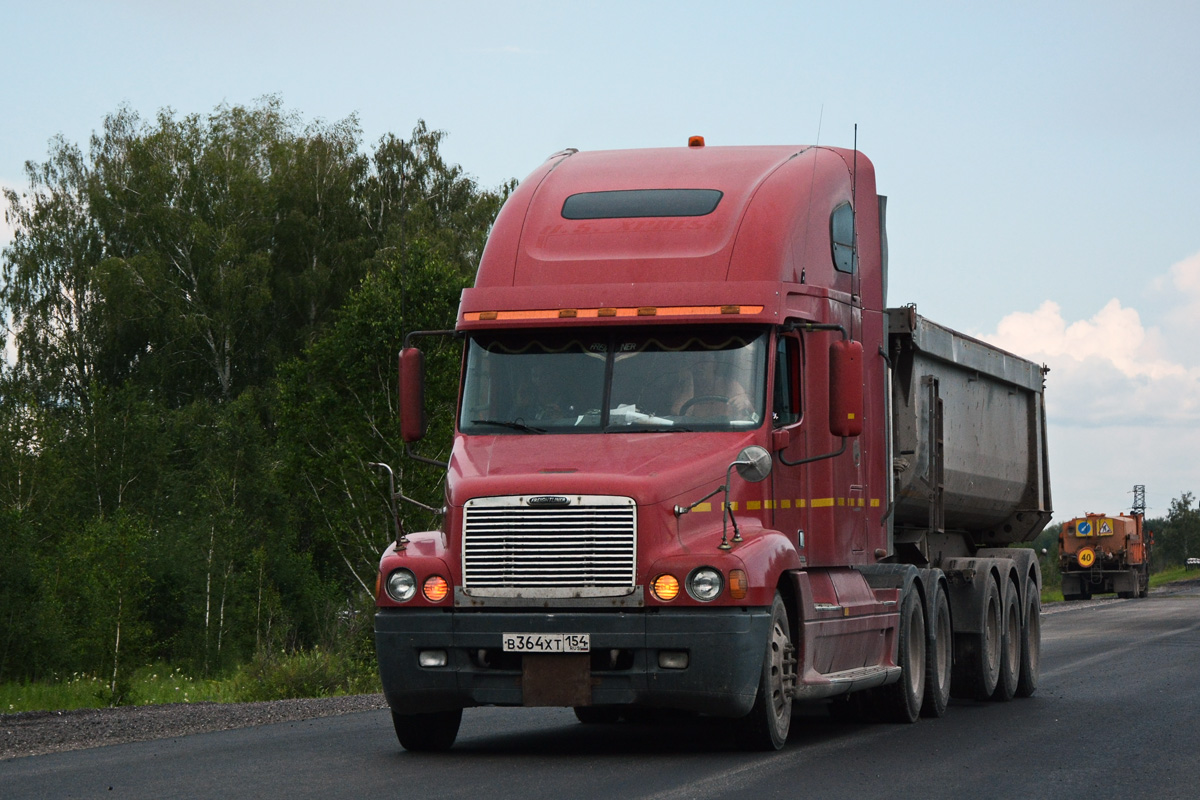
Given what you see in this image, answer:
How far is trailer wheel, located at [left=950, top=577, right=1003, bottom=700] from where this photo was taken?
15594 millimetres

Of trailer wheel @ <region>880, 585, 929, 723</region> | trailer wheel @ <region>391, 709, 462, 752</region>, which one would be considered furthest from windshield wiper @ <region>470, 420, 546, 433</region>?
trailer wheel @ <region>880, 585, 929, 723</region>

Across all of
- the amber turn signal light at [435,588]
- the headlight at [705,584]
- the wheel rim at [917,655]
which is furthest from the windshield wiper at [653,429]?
the wheel rim at [917,655]

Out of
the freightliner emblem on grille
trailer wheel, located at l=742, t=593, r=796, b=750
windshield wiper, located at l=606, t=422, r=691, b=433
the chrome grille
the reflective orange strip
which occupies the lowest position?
trailer wheel, located at l=742, t=593, r=796, b=750

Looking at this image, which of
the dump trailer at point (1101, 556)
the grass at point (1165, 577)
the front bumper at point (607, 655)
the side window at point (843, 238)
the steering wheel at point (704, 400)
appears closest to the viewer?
the front bumper at point (607, 655)

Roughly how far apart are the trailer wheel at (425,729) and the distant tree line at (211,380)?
58.8 ft

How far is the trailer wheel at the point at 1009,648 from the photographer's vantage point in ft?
53.7

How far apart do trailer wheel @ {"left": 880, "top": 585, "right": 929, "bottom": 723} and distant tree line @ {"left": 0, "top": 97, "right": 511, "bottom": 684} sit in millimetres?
16307

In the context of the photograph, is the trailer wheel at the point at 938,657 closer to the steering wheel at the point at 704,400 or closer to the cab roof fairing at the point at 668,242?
the cab roof fairing at the point at 668,242

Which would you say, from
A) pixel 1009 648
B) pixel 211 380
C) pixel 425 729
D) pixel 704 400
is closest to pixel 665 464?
pixel 704 400

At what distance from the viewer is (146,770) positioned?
10.0 m

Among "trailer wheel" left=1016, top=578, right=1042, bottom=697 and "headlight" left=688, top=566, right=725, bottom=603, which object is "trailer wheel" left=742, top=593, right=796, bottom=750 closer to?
"headlight" left=688, top=566, right=725, bottom=603

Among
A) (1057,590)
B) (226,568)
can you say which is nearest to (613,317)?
(226,568)

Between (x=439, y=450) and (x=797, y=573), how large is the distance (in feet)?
94.7

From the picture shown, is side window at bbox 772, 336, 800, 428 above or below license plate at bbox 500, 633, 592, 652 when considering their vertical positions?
above
